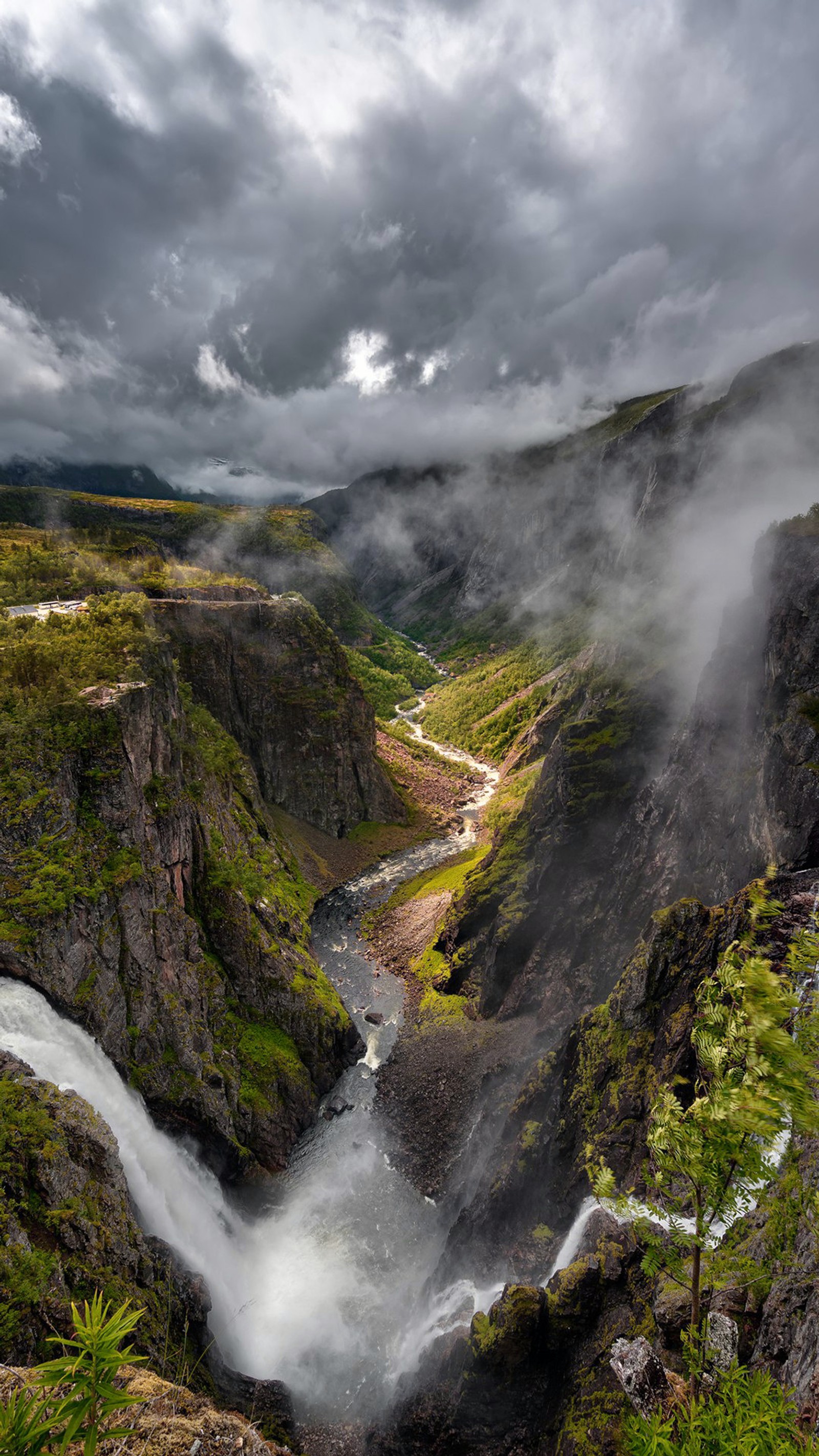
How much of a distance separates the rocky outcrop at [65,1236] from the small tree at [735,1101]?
1513cm

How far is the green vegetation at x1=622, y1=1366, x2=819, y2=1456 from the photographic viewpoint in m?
6.16

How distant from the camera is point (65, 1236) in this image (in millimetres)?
16875

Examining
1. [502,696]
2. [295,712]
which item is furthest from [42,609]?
[502,696]

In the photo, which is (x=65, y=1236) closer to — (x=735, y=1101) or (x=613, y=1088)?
(x=735, y=1101)

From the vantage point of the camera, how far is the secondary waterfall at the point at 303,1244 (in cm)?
2322

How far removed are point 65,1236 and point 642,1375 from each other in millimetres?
16244

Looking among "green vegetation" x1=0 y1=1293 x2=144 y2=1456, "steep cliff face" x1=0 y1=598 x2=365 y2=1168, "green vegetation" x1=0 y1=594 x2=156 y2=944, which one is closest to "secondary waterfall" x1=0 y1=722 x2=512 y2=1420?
"steep cliff face" x1=0 y1=598 x2=365 y2=1168

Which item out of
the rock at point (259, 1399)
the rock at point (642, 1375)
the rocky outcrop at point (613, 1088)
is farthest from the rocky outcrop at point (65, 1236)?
the rocky outcrop at point (613, 1088)

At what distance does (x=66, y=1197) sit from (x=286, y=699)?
6485 centimetres

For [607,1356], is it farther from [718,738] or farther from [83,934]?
[718,738]

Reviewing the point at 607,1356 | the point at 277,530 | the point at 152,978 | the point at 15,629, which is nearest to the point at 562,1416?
the point at 607,1356

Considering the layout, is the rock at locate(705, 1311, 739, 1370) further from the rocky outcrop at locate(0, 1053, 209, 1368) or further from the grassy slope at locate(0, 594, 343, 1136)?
the grassy slope at locate(0, 594, 343, 1136)

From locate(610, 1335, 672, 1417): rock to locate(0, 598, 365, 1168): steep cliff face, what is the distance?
2240 cm

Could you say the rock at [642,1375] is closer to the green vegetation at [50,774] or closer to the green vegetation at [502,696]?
the green vegetation at [50,774]
